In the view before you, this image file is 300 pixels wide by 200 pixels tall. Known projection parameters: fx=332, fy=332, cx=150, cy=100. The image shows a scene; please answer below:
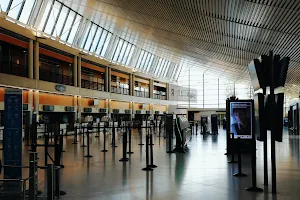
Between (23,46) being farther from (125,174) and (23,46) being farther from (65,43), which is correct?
(125,174)

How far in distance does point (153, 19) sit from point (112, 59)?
17105mm

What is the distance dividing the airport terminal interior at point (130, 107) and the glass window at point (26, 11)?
0.09 metres

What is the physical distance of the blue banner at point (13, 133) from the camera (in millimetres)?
6426

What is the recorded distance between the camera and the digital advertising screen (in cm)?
1043

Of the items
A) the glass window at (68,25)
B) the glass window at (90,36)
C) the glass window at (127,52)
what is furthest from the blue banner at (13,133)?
the glass window at (127,52)

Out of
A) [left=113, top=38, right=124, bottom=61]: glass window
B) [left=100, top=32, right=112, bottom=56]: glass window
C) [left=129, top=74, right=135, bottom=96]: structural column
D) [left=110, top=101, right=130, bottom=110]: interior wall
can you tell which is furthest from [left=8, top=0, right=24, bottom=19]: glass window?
[left=129, top=74, right=135, bottom=96]: structural column

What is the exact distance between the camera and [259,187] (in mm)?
6484

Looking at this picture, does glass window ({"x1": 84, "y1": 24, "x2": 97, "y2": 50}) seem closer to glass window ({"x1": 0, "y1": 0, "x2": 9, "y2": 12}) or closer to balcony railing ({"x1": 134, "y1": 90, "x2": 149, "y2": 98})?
glass window ({"x1": 0, "y1": 0, "x2": 9, "y2": 12})

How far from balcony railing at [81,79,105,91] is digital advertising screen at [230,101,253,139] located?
80.5ft

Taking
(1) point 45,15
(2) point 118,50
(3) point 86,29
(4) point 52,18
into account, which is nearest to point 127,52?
(2) point 118,50

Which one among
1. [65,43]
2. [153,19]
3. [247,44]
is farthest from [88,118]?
[247,44]

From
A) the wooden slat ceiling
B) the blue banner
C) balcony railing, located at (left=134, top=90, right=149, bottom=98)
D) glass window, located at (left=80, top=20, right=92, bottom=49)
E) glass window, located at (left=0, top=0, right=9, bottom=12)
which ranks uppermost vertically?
glass window, located at (left=80, top=20, right=92, bottom=49)

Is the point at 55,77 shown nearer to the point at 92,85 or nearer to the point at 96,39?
the point at 92,85

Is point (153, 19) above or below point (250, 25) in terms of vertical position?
above
